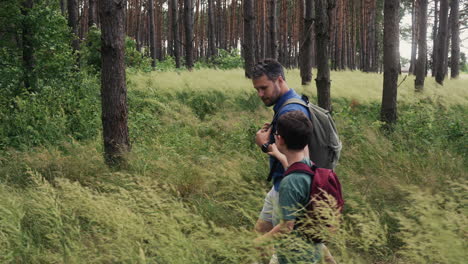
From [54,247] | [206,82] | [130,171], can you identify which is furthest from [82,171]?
[206,82]

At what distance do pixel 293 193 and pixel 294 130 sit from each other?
1.25 ft

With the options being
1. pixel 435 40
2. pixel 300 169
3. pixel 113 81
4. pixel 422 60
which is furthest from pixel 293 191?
pixel 435 40

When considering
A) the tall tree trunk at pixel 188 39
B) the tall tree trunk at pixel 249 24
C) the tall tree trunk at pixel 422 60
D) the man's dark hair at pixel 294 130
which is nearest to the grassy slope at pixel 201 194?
the man's dark hair at pixel 294 130

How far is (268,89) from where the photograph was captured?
9.66 feet

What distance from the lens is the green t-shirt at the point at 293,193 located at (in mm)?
2348

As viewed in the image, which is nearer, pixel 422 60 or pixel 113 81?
pixel 113 81

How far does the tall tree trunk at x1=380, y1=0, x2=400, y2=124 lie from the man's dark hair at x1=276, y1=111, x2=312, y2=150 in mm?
6856

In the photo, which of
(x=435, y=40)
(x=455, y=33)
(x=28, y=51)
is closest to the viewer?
(x=28, y=51)

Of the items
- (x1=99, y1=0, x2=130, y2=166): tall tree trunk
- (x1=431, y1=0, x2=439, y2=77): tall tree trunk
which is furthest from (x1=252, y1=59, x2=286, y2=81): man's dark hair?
(x1=431, y1=0, x2=439, y2=77): tall tree trunk

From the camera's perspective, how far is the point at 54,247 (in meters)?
3.38

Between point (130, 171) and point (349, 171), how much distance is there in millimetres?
2936

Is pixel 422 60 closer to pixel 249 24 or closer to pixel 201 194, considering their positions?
pixel 249 24

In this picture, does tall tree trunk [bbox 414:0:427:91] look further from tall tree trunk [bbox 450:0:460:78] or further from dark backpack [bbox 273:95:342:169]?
dark backpack [bbox 273:95:342:169]

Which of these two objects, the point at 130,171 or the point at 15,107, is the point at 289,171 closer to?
the point at 130,171
